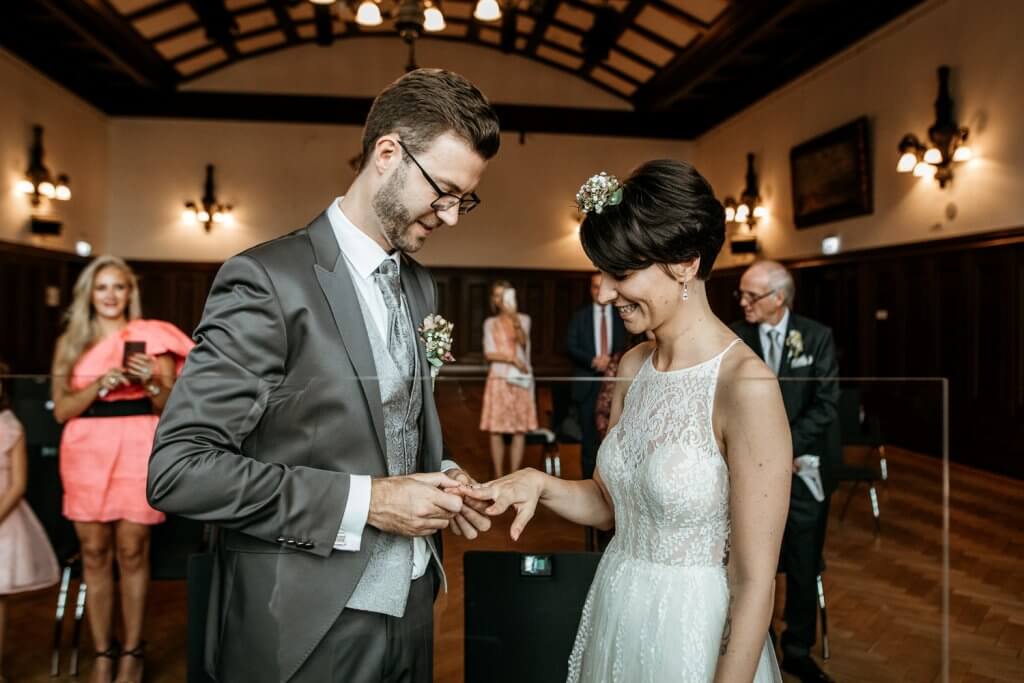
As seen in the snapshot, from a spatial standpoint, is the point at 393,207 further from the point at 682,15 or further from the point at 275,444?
the point at 682,15

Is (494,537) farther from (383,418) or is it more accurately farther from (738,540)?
(738,540)

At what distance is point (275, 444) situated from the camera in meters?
1.39

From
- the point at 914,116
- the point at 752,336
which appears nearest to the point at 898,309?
the point at 914,116

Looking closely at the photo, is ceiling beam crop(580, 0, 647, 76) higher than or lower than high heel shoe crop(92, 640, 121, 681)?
higher

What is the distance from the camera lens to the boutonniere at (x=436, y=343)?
1.60 m

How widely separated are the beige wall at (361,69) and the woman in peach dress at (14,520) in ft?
39.5

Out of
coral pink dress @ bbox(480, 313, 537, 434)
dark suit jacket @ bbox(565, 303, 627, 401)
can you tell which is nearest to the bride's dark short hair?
coral pink dress @ bbox(480, 313, 537, 434)

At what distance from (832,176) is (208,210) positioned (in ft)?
32.5

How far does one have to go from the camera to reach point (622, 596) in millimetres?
1617

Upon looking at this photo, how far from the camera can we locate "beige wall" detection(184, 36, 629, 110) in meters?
13.5

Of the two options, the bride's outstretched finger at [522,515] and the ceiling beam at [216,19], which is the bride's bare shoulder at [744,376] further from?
the ceiling beam at [216,19]

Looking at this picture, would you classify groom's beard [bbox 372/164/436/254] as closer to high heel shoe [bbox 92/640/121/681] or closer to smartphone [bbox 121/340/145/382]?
smartphone [bbox 121/340/145/382]

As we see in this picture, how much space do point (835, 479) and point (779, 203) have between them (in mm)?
10090

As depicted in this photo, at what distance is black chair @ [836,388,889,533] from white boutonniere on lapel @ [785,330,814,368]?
1.08 metres
